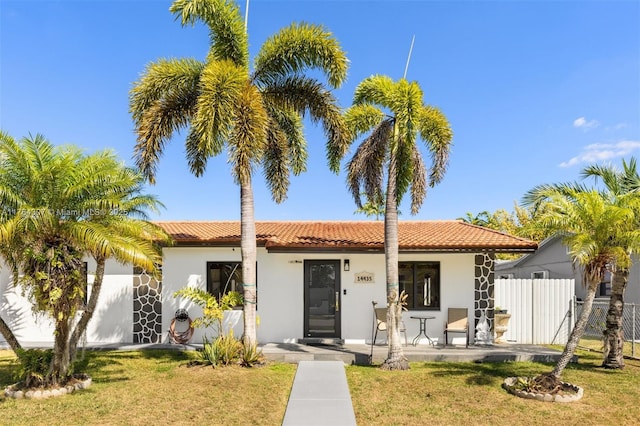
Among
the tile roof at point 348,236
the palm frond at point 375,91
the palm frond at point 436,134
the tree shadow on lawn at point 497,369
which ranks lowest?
the tree shadow on lawn at point 497,369

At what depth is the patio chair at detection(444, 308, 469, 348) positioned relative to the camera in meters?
11.9

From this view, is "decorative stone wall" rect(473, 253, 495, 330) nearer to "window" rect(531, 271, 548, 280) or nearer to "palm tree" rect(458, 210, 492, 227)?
"window" rect(531, 271, 548, 280)

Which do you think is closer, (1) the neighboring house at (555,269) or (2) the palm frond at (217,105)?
(2) the palm frond at (217,105)

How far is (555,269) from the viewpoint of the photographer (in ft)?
62.6

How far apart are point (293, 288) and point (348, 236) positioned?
2485 millimetres

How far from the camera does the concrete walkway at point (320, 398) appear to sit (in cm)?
645

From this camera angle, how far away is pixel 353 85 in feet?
32.8

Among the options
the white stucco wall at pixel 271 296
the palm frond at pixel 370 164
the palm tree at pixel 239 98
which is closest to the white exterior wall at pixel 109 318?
the white stucco wall at pixel 271 296

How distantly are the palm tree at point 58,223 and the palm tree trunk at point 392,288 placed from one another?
Result: 5323 mm

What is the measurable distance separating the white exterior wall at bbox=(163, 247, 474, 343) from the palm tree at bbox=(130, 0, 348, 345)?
97.7 inches

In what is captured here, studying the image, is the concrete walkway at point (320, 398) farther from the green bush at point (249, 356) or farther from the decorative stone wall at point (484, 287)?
the decorative stone wall at point (484, 287)

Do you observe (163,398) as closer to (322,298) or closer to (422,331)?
(322,298)

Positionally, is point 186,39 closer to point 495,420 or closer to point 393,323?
point 393,323

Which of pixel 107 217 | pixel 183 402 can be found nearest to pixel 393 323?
pixel 183 402
